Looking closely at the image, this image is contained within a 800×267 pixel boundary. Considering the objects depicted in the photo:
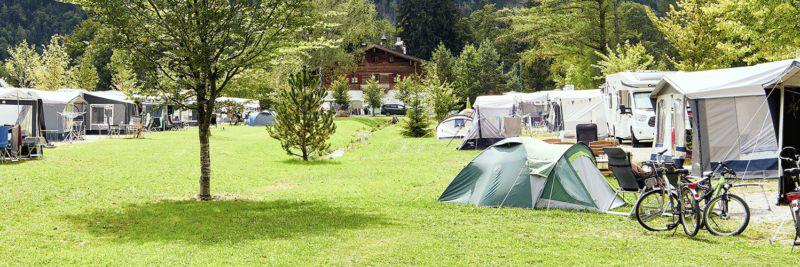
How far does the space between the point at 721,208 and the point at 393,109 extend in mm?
60846

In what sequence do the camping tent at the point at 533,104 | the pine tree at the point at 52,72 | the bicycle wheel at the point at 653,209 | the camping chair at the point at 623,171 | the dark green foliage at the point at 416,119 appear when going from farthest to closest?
the pine tree at the point at 52,72 < the dark green foliage at the point at 416,119 < the camping tent at the point at 533,104 < the camping chair at the point at 623,171 < the bicycle wheel at the point at 653,209

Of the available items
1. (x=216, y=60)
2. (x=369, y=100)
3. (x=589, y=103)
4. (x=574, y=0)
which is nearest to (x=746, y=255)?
(x=216, y=60)

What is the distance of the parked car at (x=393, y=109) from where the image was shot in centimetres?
6956

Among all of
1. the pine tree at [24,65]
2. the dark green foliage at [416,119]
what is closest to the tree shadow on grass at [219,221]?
the dark green foliage at [416,119]

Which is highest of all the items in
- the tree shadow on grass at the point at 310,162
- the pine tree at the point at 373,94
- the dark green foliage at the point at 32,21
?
the dark green foliage at the point at 32,21

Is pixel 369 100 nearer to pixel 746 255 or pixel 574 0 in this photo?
pixel 574 0

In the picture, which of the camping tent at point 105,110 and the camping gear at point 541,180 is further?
the camping tent at point 105,110

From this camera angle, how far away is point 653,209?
9.71 meters

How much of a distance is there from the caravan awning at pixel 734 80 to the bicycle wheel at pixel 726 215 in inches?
130

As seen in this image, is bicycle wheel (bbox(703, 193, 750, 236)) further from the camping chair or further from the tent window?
the tent window

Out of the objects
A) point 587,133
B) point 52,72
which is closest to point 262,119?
point 52,72

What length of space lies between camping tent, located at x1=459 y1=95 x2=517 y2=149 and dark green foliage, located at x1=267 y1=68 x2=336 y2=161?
6233 millimetres

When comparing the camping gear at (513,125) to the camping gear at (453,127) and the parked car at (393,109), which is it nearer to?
the camping gear at (453,127)

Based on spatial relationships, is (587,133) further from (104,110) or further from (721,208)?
(104,110)
